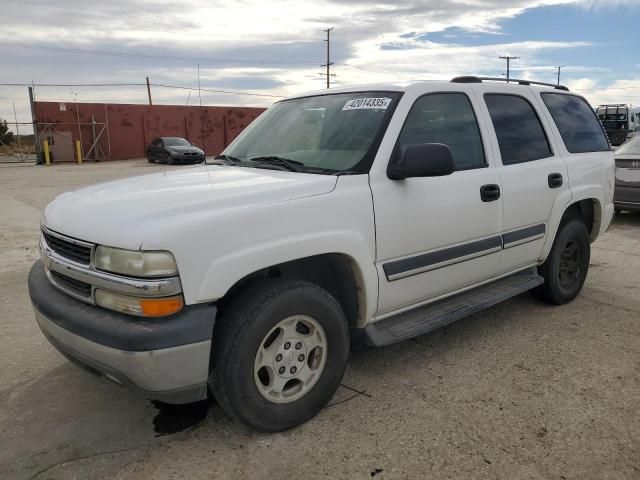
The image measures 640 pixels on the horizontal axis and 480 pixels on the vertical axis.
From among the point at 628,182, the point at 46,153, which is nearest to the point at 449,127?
the point at 628,182

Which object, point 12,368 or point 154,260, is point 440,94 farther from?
point 12,368

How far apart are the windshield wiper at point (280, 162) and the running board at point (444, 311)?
103 cm

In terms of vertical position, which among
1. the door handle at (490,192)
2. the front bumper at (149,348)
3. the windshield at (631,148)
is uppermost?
the windshield at (631,148)

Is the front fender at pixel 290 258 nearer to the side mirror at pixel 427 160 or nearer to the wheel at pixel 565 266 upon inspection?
the side mirror at pixel 427 160

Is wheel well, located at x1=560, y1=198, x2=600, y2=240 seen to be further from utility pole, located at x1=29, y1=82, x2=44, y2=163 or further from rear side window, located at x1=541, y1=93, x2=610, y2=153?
utility pole, located at x1=29, y1=82, x2=44, y2=163

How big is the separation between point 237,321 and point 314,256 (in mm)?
571

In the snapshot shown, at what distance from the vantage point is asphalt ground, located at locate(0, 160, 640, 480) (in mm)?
2541

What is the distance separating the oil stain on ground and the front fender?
36.6 inches

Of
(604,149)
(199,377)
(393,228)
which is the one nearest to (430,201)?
(393,228)

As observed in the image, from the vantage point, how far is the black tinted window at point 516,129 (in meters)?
3.93

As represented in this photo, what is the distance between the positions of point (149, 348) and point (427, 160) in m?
1.70

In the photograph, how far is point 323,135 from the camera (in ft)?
11.2

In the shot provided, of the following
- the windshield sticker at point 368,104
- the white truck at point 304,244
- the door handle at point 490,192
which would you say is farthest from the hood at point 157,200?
Answer: the door handle at point 490,192

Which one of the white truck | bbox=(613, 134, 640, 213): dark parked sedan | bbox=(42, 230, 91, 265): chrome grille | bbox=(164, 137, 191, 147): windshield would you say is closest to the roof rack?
the white truck
